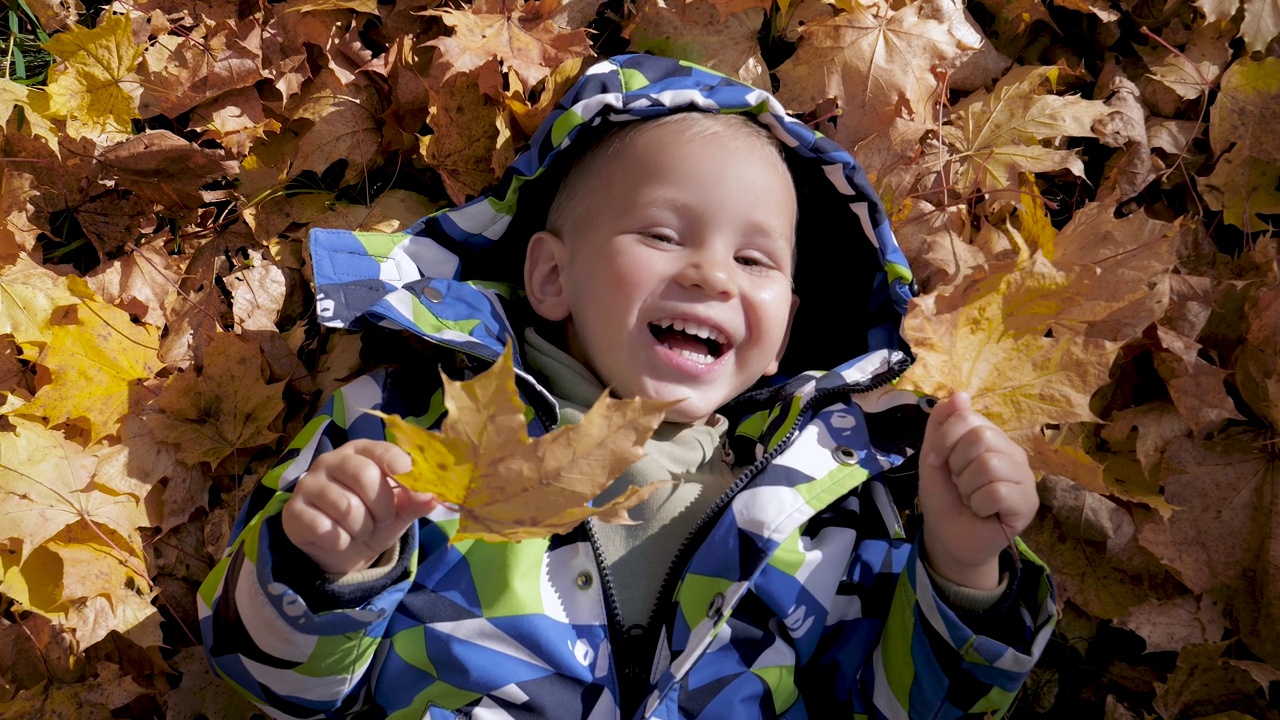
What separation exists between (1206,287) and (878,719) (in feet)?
4.32

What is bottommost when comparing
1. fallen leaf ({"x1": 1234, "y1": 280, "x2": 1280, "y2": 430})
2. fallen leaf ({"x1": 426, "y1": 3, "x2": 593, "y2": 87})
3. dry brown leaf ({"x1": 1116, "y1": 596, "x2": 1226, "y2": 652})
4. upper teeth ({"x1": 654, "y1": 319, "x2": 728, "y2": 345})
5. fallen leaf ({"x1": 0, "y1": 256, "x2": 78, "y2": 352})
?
dry brown leaf ({"x1": 1116, "y1": 596, "x2": 1226, "y2": 652})

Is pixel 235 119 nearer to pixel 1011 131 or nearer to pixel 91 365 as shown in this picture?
pixel 91 365

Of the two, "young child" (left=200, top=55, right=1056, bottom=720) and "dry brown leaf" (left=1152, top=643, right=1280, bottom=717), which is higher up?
"young child" (left=200, top=55, right=1056, bottom=720)

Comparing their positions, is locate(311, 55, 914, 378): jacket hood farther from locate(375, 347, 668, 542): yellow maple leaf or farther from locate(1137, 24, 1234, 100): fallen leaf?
locate(1137, 24, 1234, 100): fallen leaf

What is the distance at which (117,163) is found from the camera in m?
2.55

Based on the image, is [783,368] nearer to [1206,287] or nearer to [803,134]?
[803,134]

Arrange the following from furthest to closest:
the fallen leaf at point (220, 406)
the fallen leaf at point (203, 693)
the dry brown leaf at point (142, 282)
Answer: the dry brown leaf at point (142, 282), the fallen leaf at point (220, 406), the fallen leaf at point (203, 693)

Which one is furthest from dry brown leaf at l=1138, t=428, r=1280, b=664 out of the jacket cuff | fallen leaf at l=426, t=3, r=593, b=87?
fallen leaf at l=426, t=3, r=593, b=87

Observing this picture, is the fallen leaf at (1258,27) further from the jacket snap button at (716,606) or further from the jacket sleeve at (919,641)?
the jacket snap button at (716,606)

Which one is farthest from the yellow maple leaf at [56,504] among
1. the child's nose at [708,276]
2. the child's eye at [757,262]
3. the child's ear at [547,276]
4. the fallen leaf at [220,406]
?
the child's eye at [757,262]

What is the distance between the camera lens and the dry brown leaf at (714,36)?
257cm

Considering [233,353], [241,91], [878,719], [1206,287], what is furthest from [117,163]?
[1206,287]

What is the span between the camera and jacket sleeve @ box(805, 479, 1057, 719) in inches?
71.5

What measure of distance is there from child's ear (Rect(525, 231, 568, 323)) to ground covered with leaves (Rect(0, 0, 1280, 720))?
1.20 feet
